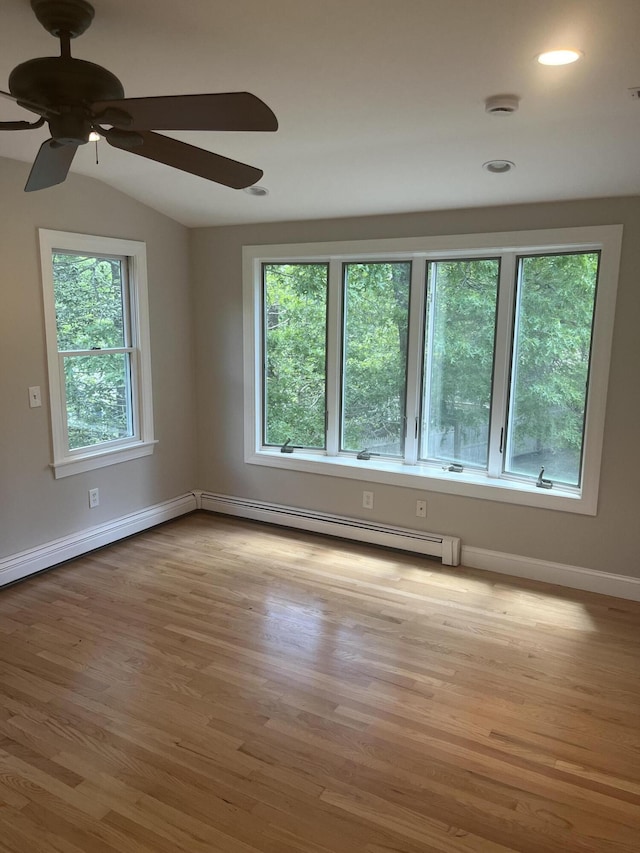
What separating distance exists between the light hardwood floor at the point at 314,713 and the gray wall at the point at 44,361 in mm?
460

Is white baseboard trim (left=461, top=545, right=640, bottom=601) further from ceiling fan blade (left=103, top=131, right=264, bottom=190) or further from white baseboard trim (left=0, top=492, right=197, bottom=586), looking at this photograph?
ceiling fan blade (left=103, top=131, right=264, bottom=190)

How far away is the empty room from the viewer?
6.38 feet

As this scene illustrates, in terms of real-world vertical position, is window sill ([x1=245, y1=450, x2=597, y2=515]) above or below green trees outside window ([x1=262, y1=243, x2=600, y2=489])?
below

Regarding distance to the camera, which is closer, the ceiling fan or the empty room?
the ceiling fan

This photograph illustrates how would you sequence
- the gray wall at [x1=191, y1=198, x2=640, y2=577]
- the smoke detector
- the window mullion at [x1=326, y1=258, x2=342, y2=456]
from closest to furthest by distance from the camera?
1. the smoke detector
2. the gray wall at [x1=191, y1=198, x2=640, y2=577]
3. the window mullion at [x1=326, y1=258, x2=342, y2=456]

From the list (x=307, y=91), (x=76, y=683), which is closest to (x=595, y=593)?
(x=76, y=683)

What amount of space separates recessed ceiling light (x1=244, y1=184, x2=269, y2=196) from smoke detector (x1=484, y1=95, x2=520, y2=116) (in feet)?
5.41

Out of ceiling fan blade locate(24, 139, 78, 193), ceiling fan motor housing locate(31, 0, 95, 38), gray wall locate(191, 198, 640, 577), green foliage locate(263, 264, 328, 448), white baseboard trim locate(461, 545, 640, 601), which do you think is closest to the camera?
ceiling fan motor housing locate(31, 0, 95, 38)

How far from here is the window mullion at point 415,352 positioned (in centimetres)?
400

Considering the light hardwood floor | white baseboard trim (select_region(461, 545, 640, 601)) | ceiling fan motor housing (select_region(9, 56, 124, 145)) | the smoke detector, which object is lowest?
the light hardwood floor

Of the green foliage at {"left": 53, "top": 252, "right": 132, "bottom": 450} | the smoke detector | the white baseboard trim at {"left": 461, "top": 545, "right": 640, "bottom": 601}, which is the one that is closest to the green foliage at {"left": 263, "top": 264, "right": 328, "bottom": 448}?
the green foliage at {"left": 53, "top": 252, "right": 132, "bottom": 450}

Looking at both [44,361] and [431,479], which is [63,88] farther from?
[431,479]

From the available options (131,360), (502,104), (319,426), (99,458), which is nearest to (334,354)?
(319,426)

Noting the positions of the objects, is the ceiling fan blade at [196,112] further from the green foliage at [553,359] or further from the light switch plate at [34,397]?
the green foliage at [553,359]
